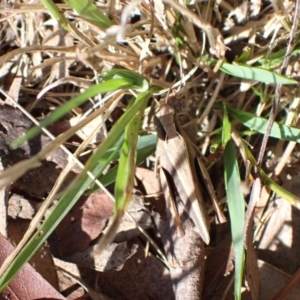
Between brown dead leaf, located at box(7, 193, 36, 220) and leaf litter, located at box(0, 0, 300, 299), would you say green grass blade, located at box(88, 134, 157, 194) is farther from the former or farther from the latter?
brown dead leaf, located at box(7, 193, 36, 220)

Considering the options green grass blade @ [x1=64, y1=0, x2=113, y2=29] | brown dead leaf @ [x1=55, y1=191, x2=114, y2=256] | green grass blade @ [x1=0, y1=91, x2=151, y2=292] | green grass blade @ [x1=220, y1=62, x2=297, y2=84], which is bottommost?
brown dead leaf @ [x1=55, y1=191, x2=114, y2=256]

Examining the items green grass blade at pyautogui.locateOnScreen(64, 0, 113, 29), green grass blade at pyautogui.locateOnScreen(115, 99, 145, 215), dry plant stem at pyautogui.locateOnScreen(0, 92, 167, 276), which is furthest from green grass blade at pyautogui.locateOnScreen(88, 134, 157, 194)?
green grass blade at pyautogui.locateOnScreen(64, 0, 113, 29)

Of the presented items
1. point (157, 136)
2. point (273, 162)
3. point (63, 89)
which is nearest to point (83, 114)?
point (63, 89)

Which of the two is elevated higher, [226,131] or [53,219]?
[226,131]

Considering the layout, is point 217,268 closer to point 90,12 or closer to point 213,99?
point 213,99

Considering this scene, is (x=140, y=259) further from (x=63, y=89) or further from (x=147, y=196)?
(x=63, y=89)

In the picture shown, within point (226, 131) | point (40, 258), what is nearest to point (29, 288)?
point (40, 258)
